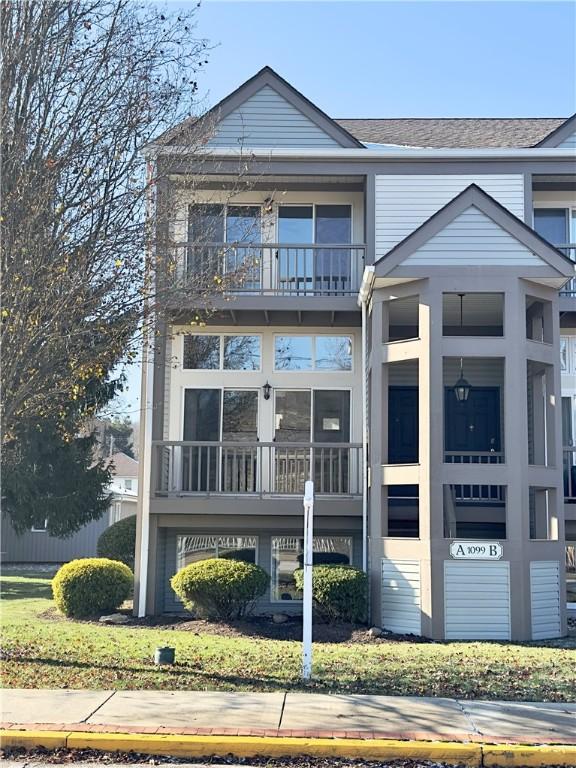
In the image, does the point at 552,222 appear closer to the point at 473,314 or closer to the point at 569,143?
the point at 569,143

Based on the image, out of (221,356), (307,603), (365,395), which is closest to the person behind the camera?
(307,603)

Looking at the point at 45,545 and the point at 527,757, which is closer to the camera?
the point at 527,757

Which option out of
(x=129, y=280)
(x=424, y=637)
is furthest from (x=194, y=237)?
(x=424, y=637)

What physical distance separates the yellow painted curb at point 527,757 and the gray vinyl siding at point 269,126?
41.0 ft

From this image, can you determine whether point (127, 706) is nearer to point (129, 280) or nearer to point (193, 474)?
point (129, 280)

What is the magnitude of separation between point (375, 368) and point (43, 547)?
22.3 metres

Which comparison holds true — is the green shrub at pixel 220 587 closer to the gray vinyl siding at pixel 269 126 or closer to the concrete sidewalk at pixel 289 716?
the concrete sidewalk at pixel 289 716

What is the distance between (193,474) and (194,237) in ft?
16.6

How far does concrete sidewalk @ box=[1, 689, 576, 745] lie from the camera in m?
7.50

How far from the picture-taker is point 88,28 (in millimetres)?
10141

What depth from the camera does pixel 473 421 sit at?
1694cm

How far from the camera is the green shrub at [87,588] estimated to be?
15039 millimetres

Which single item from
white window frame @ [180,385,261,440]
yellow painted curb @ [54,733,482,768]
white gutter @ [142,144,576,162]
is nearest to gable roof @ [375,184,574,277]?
white gutter @ [142,144,576,162]

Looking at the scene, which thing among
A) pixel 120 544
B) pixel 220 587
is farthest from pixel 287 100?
pixel 120 544
